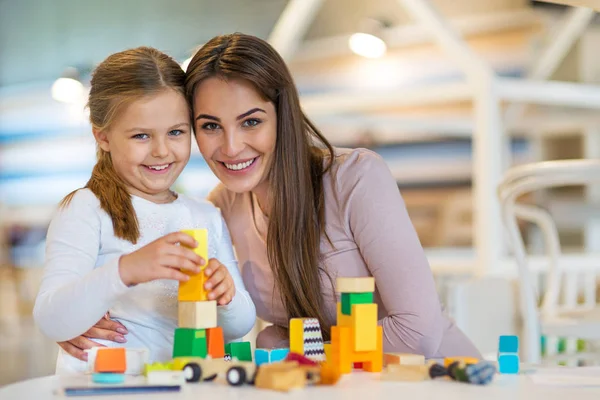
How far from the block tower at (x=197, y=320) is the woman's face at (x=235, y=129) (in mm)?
430

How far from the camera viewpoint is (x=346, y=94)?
416 centimetres

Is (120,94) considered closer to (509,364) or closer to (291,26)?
(509,364)

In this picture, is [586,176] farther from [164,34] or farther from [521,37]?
[164,34]

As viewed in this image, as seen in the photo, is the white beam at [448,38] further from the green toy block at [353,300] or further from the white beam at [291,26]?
the green toy block at [353,300]

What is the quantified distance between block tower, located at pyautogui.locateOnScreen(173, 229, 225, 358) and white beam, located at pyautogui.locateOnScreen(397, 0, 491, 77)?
1.97 m

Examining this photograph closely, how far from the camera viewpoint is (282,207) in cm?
138

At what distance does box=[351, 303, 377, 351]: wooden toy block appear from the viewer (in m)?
0.90

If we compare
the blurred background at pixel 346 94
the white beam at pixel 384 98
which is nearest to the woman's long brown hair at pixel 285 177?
the white beam at pixel 384 98

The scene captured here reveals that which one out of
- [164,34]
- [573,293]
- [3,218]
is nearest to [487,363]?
[573,293]

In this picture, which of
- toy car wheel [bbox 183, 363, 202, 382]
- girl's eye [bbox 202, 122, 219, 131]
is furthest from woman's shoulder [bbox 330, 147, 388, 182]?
toy car wheel [bbox 183, 363, 202, 382]

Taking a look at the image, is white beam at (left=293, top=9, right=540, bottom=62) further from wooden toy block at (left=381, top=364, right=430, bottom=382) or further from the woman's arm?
wooden toy block at (left=381, top=364, right=430, bottom=382)

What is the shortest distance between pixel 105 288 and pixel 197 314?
0.15m

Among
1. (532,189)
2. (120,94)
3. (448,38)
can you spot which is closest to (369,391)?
(120,94)

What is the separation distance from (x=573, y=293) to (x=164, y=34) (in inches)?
184
